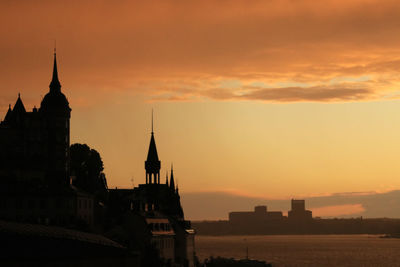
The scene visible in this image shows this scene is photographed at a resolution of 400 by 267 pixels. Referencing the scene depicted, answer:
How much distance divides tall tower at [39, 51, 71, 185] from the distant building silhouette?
10.8 metres

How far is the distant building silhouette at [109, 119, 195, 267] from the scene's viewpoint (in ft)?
488

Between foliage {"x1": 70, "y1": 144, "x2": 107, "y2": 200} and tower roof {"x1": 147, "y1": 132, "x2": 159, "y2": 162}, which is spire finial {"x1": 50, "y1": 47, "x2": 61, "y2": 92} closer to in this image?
foliage {"x1": 70, "y1": 144, "x2": 107, "y2": 200}

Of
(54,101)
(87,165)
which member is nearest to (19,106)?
(54,101)

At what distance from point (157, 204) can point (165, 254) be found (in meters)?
22.0

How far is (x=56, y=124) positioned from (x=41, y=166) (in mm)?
11972

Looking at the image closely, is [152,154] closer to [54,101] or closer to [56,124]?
[56,124]

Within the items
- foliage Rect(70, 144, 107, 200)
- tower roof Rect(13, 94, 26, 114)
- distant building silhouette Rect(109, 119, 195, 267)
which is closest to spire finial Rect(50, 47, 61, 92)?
tower roof Rect(13, 94, 26, 114)

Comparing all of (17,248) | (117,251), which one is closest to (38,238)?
(17,248)

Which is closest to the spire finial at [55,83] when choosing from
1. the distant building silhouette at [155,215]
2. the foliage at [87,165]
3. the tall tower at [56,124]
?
the tall tower at [56,124]

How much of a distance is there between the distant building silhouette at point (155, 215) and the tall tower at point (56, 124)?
10.8 m

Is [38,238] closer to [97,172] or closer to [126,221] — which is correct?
[126,221]

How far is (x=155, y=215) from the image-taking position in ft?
529

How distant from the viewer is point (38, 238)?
97.1m

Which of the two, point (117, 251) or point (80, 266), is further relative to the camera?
point (117, 251)
